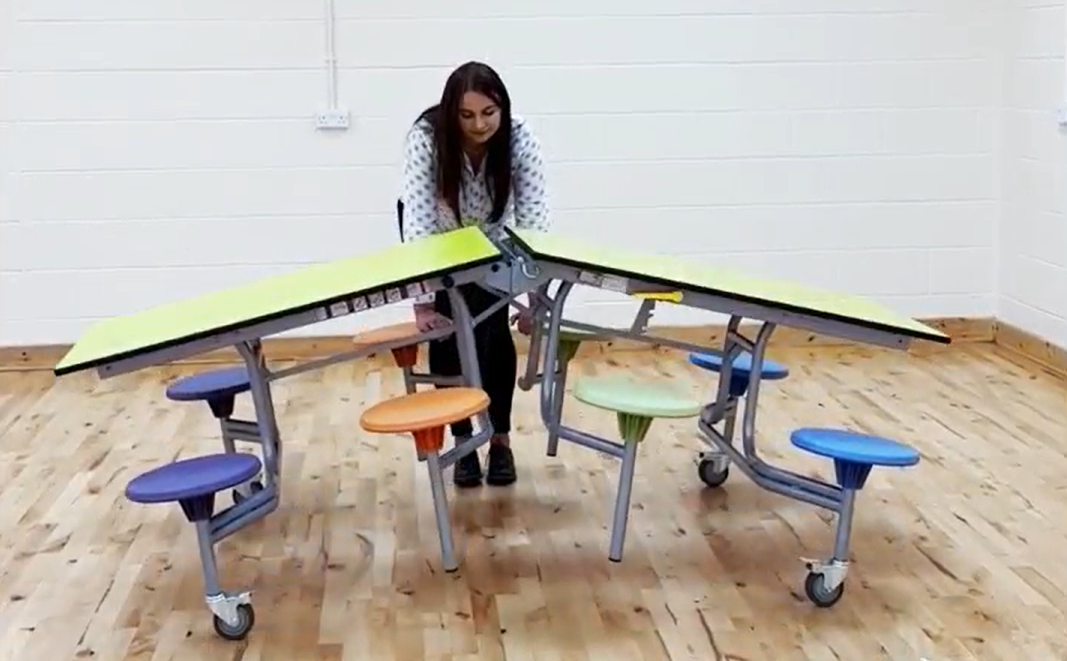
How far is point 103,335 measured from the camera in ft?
11.1

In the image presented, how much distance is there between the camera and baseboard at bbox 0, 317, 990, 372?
5797 mm

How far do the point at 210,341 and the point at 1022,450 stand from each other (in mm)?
2486

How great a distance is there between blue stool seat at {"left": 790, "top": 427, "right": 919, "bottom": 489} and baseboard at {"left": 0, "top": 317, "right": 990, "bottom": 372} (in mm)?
2356

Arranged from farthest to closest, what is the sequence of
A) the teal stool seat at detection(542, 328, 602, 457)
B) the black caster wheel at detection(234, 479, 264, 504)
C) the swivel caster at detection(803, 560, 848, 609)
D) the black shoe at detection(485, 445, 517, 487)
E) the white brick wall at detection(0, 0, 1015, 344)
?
the white brick wall at detection(0, 0, 1015, 344)
the black shoe at detection(485, 445, 517, 487)
the black caster wheel at detection(234, 479, 264, 504)
the teal stool seat at detection(542, 328, 602, 457)
the swivel caster at detection(803, 560, 848, 609)

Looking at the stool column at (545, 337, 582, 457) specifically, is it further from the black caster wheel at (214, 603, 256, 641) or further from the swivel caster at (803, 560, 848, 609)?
the black caster wheel at (214, 603, 256, 641)

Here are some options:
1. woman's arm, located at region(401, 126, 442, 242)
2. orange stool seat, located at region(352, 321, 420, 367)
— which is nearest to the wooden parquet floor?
orange stool seat, located at region(352, 321, 420, 367)

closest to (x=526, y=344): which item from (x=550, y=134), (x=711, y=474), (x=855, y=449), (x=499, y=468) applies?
(x=550, y=134)

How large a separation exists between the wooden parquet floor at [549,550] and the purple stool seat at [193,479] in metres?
0.32

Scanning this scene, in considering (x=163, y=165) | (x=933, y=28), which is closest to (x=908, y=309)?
(x=933, y=28)

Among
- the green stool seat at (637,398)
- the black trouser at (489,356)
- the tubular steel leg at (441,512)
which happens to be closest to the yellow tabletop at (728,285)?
the green stool seat at (637,398)

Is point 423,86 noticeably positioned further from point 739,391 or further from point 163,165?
point 739,391

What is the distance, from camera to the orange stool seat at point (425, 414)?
10.5ft

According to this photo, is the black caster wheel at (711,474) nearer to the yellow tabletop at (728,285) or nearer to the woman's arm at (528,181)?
the yellow tabletop at (728,285)

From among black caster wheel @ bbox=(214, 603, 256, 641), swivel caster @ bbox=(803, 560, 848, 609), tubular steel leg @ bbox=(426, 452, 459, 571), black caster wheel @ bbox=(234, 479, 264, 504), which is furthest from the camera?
black caster wheel @ bbox=(234, 479, 264, 504)
